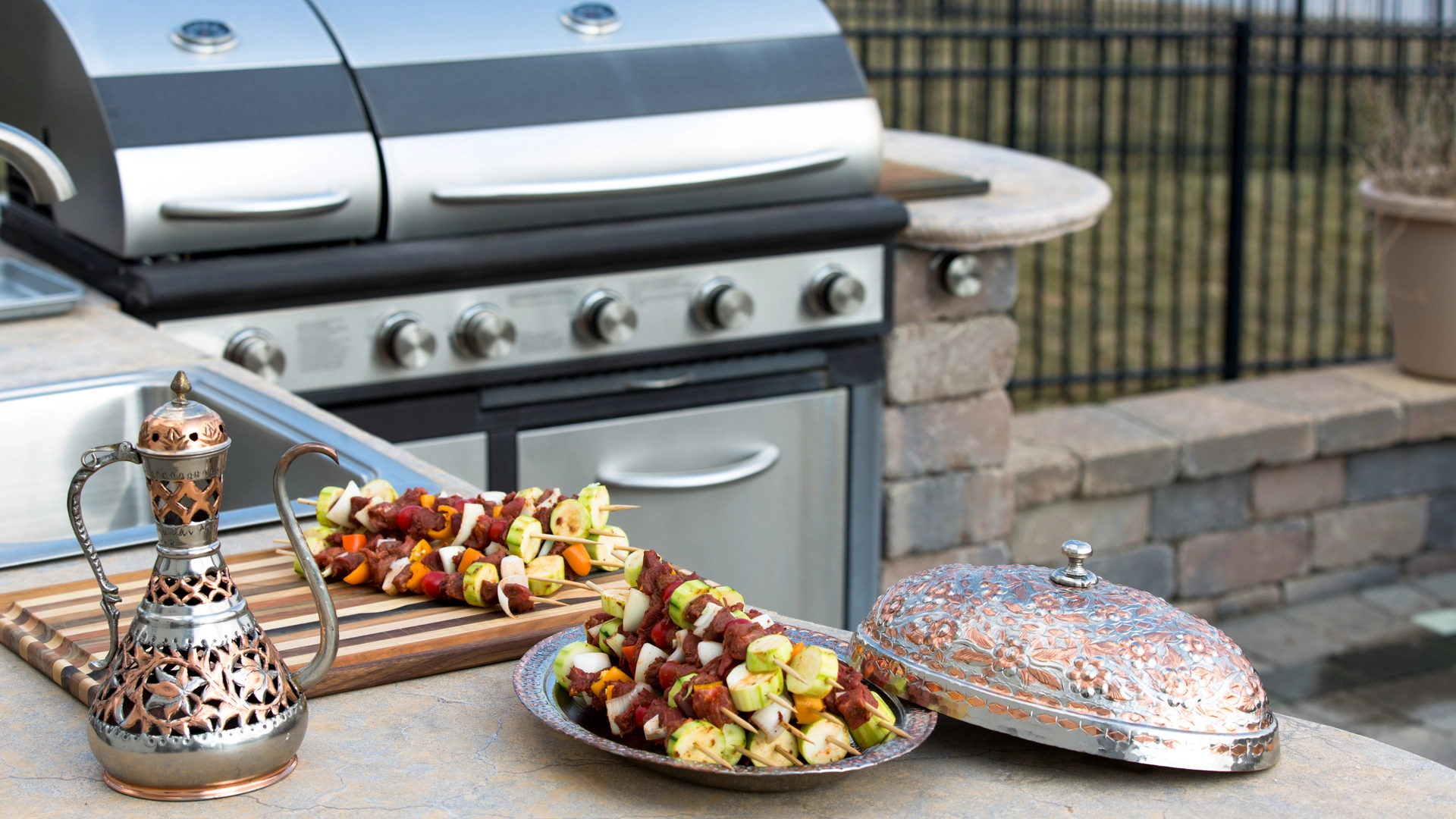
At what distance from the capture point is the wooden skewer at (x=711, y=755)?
1107mm

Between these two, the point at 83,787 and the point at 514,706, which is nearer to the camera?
the point at 83,787

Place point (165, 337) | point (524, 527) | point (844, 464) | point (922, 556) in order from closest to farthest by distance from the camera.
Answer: point (524, 527) < point (165, 337) < point (844, 464) < point (922, 556)

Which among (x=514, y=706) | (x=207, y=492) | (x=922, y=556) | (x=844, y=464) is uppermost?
(x=207, y=492)

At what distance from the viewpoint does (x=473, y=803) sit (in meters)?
1.13

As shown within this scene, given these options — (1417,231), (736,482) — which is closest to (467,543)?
(736,482)

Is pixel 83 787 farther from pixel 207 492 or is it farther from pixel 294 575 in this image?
pixel 294 575

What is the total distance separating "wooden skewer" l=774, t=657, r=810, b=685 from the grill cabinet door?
2011mm

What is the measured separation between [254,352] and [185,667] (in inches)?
67.6

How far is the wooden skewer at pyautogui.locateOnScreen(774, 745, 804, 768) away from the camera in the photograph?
111cm

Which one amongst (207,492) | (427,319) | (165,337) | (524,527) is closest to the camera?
(207,492)

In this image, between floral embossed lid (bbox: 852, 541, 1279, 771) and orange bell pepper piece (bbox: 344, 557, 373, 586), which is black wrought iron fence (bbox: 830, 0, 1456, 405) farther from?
floral embossed lid (bbox: 852, 541, 1279, 771)

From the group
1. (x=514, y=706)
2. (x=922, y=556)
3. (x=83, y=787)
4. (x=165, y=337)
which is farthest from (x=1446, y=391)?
(x=83, y=787)

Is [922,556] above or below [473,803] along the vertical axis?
below

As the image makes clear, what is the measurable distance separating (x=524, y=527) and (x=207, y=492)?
1.36 feet
